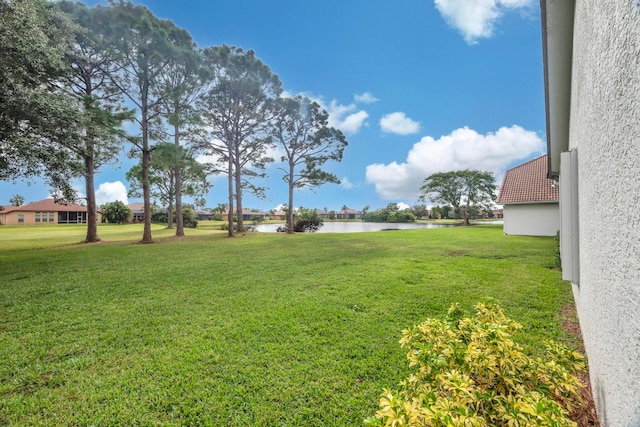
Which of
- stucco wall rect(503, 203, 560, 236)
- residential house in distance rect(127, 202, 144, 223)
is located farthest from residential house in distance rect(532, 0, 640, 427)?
residential house in distance rect(127, 202, 144, 223)

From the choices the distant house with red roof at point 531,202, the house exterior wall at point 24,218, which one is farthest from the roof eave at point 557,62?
the house exterior wall at point 24,218

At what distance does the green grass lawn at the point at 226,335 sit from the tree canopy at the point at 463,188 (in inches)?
1053

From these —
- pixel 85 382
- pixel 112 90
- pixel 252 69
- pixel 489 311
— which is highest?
pixel 252 69

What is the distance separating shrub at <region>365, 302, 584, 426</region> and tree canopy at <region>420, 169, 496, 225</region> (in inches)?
1296

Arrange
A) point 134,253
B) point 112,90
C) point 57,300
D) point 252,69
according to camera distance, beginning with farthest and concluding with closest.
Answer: point 252,69 < point 112,90 < point 134,253 < point 57,300

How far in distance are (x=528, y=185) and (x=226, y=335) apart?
18621 mm

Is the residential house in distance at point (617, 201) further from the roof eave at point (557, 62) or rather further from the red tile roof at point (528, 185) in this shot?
the red tile roof at point (528, 185)

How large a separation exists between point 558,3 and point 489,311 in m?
3.02

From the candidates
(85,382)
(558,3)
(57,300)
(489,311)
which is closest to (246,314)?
(85,382)

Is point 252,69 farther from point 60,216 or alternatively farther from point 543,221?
point 60,216

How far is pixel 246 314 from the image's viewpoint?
3961mm

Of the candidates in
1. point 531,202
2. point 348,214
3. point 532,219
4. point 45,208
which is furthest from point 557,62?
point 348,214

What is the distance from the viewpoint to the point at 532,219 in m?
15.0

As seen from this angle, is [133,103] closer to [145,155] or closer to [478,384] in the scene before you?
[145,155]
